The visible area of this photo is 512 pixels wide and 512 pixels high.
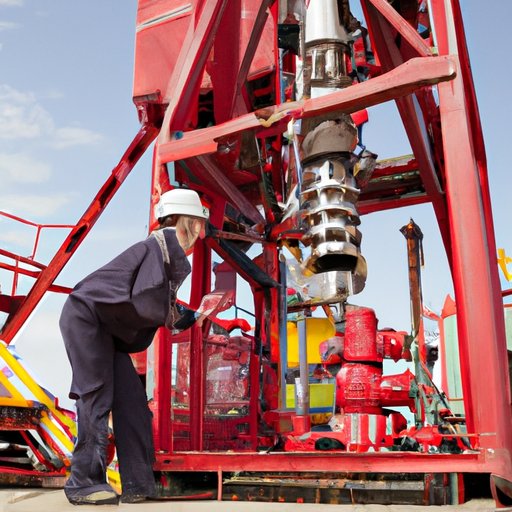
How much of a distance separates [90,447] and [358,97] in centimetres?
214

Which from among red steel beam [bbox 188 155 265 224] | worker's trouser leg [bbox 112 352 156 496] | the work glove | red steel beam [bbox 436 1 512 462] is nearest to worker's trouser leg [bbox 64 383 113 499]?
worker's trouser leg [bbox 112 352 156 496]

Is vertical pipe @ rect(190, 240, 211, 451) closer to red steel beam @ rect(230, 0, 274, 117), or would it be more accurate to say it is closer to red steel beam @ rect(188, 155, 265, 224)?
red steel beam @ rect(188, 155, 265, 224)

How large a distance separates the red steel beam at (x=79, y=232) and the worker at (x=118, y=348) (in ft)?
12.5

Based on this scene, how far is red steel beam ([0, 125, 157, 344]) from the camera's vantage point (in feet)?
21.4

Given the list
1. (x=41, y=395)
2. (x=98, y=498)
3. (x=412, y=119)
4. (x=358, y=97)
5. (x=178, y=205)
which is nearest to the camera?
(x=98, y=498)

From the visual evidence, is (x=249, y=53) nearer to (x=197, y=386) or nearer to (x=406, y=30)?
(x=406, y=30)

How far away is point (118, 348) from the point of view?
291 centimetres

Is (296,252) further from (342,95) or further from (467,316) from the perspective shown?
(467,316)

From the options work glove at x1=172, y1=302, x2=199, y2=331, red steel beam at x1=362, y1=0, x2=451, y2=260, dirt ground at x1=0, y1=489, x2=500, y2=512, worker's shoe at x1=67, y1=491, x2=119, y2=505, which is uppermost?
red steel beam at x1=362, y1=0, x2=451, y2=260

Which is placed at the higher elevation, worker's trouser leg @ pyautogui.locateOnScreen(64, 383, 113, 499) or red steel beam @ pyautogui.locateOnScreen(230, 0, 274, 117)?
red steel beam @ pyautogui.locateOnScreen(230, 0, 274, 117)

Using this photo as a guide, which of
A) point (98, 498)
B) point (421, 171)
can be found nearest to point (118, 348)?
point (98, 498)

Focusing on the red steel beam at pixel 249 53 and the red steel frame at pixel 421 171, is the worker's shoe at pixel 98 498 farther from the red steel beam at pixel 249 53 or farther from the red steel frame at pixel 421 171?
the red steel beam at pixel 249 53

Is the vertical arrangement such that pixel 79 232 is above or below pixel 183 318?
above

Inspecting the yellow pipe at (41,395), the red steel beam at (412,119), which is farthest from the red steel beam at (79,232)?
the red steel beam at (412,119)
